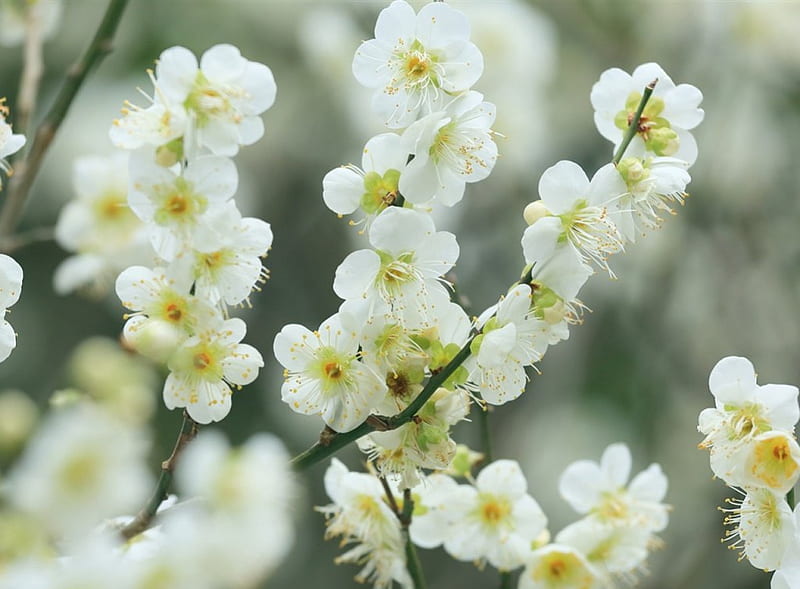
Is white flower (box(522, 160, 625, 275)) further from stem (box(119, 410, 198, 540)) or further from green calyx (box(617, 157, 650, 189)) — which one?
stem (box(119, 410, 198, 540))

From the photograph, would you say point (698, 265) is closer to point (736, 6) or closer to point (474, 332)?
point (736, 6)

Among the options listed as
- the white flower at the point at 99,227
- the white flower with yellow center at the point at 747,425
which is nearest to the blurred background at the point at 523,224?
the white flower at the point at 99,227

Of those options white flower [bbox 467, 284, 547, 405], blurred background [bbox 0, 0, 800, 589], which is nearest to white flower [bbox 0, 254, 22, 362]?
white flower [bbox 467, 284, 547, 405]

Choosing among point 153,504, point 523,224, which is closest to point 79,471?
point 153,504

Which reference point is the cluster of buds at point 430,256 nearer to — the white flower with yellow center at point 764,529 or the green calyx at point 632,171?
the green calyx at point 632,171

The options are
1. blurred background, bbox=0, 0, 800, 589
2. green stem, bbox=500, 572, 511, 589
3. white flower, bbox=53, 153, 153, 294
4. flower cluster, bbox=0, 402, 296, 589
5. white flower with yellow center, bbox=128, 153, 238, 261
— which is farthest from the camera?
blurred background, bbox=0, 0, 800, 589

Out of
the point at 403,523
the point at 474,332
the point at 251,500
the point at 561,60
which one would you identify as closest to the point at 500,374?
the point at 474,332
